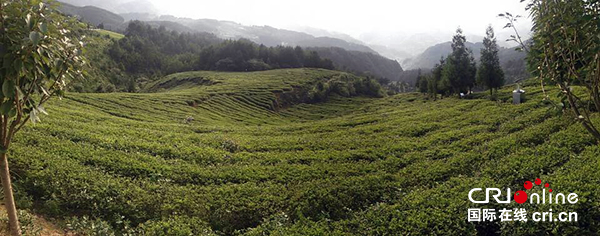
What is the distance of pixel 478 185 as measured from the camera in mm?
12086

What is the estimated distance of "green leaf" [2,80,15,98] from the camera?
502cm

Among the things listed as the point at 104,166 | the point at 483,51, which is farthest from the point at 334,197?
the point at 483,51

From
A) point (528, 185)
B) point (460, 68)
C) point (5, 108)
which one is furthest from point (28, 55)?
point (460, 68)

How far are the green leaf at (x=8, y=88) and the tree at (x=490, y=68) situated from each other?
67930mm

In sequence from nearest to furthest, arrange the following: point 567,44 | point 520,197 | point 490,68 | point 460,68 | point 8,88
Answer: point 8,88 < point 567,44 < point 520,197 < point 490,68 < point 460,68

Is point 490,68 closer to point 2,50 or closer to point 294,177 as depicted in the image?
point 294,177

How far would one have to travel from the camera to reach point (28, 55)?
5.27 m

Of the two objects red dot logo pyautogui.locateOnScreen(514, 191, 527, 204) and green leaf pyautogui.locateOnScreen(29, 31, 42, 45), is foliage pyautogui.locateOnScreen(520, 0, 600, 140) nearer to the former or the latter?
red dot logo pyautogui.locateOnScreen(514, 191, 527, 204)

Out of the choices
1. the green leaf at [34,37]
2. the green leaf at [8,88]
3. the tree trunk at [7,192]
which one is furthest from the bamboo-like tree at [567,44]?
the tree trunk at [7,192]

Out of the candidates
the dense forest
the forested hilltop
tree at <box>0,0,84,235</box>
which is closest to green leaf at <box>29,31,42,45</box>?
tree at <box>0,0,84,235</box>

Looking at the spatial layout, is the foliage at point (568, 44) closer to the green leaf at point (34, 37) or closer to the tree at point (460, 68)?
the green leaf at point (34, 37)

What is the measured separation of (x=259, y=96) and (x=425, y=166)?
3119 inches

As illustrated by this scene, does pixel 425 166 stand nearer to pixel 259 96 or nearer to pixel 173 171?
pixel 173 171

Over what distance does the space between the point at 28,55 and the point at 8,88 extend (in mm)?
620
